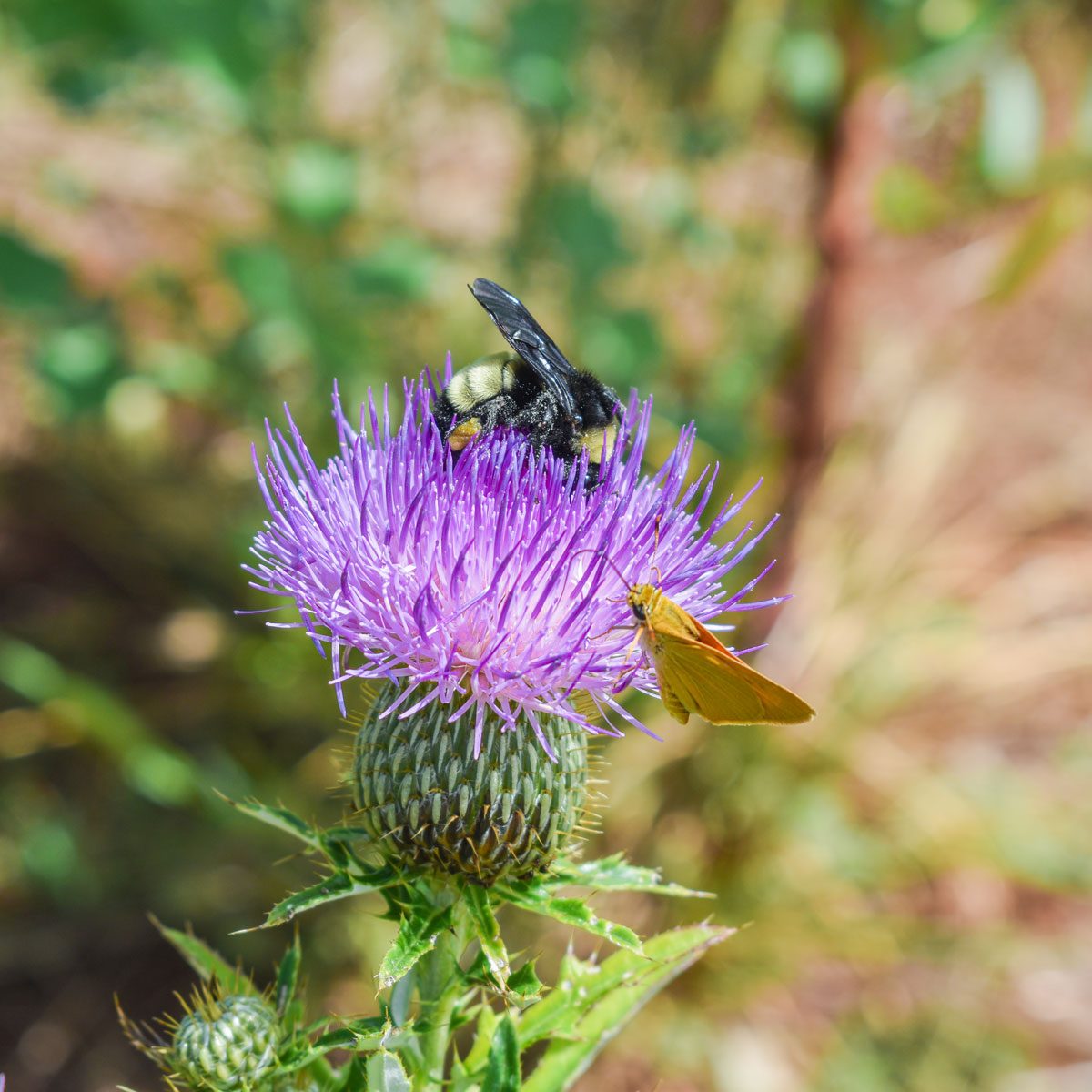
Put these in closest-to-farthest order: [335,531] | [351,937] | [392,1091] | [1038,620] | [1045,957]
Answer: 1. [392,1091]
2. [335,531]
3. [351,937]
4. [1045,957]
5. [1038,620]

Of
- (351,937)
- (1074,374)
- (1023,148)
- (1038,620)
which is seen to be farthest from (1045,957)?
(1074,374)

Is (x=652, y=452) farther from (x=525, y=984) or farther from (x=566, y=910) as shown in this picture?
(x=525, y=984)

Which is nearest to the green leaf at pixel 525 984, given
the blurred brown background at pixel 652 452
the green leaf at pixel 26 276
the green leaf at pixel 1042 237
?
the blurred brown background at pixel 652 452

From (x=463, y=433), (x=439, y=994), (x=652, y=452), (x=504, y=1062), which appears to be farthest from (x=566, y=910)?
(x=652, y=452)

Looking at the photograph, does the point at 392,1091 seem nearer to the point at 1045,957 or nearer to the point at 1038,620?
the point at 1045,957

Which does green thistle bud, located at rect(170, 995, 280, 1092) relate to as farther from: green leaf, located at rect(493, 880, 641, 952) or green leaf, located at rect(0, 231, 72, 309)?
green leaf, located at rect(0, 231, 72, 309)

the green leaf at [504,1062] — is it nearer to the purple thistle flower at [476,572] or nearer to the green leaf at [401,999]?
the green leaf at [401,999]
